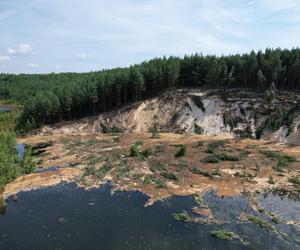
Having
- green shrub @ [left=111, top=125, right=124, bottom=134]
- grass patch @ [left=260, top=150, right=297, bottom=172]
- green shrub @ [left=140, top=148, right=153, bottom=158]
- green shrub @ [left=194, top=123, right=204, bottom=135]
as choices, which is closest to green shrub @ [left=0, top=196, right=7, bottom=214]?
green shrub @ [left=140, top=148, right=153, bottom=158]

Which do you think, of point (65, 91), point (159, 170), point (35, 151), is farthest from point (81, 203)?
point (65, 91)

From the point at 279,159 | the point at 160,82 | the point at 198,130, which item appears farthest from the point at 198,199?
the point at 160,82

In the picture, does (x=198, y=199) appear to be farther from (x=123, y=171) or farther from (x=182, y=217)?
(x=123, y=171)

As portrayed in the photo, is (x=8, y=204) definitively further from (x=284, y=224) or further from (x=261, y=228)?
(x=284, y=224)

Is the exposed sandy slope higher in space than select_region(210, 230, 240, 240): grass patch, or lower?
higher

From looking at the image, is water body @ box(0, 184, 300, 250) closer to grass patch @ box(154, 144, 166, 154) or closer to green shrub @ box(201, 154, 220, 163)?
green shrub @ box(201, 154, 220, 163)
